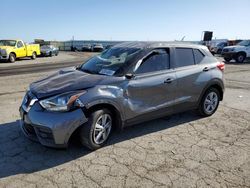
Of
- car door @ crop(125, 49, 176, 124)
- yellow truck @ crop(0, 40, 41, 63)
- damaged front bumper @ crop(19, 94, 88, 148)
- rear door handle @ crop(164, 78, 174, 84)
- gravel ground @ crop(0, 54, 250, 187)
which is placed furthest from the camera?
yellow truck @ crop(0, 40, 41, 63)

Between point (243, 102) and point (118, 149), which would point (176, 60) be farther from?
point (243, 102)

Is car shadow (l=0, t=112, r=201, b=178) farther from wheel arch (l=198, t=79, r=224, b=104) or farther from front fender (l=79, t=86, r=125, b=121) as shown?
wheel arch (l=198, t=79, r=224, b=104)

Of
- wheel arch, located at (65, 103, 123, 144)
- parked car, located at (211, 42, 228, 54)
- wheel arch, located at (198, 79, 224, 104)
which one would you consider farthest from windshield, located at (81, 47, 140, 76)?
parked car, located at (211, 42, 228, 54)

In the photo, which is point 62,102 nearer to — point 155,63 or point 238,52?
point 155,63

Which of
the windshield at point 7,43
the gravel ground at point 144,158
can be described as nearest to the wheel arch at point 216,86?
the gravel ground at point 144,158

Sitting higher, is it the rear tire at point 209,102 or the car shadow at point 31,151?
the rear tire at point 209,102

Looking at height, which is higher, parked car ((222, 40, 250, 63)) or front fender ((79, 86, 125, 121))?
parked car ((222, 40, 250, 63))

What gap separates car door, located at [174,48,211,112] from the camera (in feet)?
16.2

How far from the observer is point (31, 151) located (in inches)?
153

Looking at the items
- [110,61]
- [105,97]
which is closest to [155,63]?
[110,61]

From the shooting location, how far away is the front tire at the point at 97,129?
369 cm

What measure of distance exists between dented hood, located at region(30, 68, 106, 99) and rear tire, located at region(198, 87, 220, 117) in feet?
8.37

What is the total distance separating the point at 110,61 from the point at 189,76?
1648 mm

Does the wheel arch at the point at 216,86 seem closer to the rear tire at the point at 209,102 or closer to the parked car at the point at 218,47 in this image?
the rear tire at the point at 209,102
